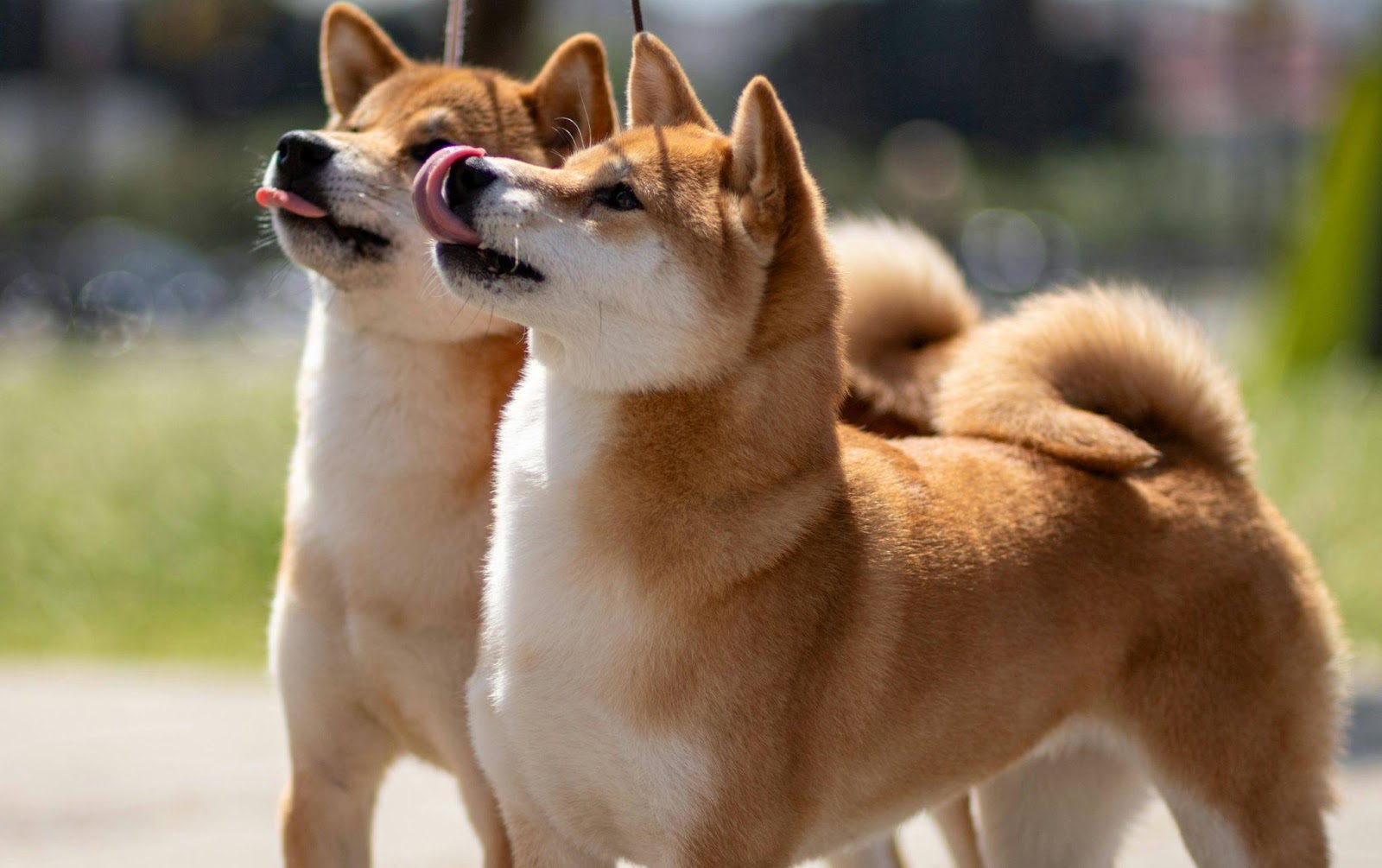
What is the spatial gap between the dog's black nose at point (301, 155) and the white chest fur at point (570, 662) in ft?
3.10

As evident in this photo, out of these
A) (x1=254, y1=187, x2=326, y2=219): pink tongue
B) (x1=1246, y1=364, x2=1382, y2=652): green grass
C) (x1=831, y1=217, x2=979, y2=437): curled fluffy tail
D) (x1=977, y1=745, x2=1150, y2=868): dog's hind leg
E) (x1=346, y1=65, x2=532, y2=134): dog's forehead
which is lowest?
(x1=1246, y1=364, x2=1382, y2=652): green grass

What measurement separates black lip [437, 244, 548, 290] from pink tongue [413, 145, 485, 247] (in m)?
0.02

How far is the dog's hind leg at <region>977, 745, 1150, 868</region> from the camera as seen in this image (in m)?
3.88

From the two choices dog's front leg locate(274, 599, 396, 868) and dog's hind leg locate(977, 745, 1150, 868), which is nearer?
dog's front leg locate(274, 599, 396, 868)

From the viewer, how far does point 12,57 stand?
126 ft

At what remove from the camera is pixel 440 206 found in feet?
10.0

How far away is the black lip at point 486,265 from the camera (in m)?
2.98

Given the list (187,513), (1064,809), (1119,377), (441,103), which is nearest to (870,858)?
(1064,809)

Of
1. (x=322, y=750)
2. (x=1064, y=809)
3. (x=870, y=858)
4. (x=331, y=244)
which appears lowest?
(x=870, y=858)

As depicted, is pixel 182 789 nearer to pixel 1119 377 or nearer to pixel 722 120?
pixel 1119 377

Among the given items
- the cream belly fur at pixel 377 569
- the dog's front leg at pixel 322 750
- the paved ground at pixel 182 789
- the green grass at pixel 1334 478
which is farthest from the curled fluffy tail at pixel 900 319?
the green grass at pixel 1334 478

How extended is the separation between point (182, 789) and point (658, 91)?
336cm

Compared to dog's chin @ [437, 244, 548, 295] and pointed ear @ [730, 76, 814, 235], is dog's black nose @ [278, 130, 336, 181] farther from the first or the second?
pointed ear @ [730, 76, 814, 235]

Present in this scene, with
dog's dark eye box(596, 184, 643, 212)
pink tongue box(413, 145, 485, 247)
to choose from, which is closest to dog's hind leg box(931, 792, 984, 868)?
dog's dark eye box(596, 184, 643, 212)
